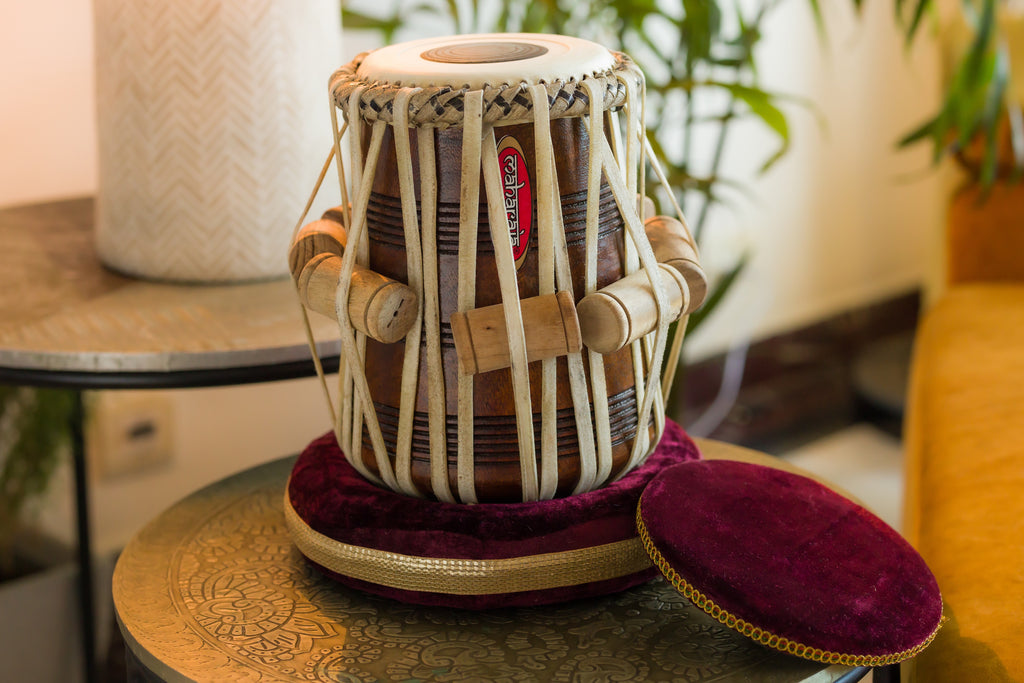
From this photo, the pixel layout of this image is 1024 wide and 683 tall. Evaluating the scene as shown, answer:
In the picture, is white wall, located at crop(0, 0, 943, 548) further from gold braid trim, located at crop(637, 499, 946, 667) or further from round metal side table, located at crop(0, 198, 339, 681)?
gold braid trim, located at crop(637, 499, 946, 667)

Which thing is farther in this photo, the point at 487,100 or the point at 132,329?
the point at 132,329

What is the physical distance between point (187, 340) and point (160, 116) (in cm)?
23

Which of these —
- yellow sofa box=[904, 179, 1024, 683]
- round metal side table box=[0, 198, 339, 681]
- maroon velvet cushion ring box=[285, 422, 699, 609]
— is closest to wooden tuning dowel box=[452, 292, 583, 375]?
maroon velvet cushion ring box=[285, 422, 699, 609]

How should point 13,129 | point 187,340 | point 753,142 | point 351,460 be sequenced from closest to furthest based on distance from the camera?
point 351,460 < point 187,340 < point 13,129 < point 753,142

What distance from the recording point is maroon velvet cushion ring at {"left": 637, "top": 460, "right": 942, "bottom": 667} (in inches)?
22.6

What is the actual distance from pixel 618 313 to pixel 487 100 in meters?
0.14

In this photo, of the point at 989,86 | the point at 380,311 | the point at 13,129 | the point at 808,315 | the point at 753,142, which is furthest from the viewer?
the point at 808,315

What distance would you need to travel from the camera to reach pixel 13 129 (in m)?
1.30

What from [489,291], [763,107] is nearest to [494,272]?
[489,291]

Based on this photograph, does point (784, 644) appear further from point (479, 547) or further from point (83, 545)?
point (83, 545)

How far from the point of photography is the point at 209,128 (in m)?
0.94

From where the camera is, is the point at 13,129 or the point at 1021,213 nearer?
the point at 13,129

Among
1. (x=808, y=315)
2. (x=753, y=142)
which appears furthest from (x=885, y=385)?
(x=753, y=142)

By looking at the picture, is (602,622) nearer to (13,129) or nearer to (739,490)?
(739,490)
